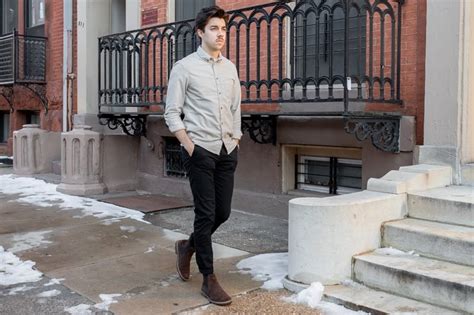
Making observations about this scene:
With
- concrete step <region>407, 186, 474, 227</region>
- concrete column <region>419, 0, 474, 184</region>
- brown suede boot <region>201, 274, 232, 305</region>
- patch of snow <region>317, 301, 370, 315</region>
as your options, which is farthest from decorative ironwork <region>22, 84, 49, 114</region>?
patch of snow <region>317, 301, 370, 315</region>

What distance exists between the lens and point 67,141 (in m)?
9.02

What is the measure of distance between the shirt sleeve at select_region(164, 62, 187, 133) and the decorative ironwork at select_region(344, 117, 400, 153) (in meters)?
1.90

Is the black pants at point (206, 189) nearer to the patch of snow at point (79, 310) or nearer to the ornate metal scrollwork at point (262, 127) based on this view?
the patch of snow at point (79, 310)

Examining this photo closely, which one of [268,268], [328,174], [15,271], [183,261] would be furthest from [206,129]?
[328,174]

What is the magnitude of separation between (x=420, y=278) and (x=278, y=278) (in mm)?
1169

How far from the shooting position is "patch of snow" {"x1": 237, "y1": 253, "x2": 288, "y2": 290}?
439 cm

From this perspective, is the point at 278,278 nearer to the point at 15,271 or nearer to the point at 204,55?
the point at 204,55

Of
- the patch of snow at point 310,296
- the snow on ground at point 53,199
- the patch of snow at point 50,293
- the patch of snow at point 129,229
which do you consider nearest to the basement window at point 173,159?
the snow on ground at point 53,199

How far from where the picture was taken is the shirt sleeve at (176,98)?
3953 mm

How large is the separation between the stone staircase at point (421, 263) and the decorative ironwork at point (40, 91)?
9.10 metres

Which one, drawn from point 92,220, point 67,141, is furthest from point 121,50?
point 92,220

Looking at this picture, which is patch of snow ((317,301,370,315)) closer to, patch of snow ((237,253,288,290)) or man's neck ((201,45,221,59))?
patch of snow ((237,253,288,290))

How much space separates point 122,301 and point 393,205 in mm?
2218

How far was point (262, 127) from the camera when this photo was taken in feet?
23.1
